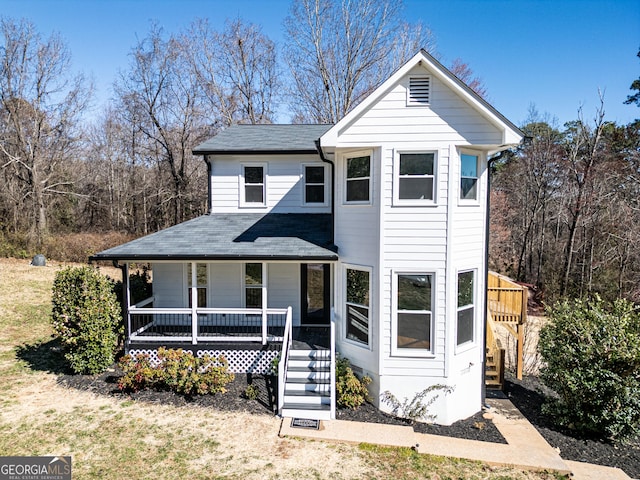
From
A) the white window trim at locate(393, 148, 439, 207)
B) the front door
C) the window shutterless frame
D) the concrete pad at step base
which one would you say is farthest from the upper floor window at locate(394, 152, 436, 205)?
the concrete pad at step base

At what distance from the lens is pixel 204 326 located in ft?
38.6

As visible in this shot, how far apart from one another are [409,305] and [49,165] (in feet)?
97.7

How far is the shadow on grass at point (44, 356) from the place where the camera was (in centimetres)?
1061

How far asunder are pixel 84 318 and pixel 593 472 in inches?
489

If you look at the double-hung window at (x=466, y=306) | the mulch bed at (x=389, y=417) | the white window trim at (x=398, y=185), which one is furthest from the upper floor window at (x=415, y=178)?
the mulch bed at (x=389, y=417)

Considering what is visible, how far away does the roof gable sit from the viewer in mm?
8594

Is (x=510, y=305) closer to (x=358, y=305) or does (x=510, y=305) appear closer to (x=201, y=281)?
(x=358, y=305)

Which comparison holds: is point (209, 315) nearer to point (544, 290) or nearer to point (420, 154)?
point (420, 154)

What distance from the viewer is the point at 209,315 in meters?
11.9

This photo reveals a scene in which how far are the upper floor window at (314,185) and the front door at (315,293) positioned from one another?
267cm

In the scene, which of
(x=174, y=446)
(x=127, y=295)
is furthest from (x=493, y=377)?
(x=127, y=295)

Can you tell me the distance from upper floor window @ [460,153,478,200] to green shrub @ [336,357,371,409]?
17.6ft

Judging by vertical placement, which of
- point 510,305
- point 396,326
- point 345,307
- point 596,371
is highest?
point 345,307

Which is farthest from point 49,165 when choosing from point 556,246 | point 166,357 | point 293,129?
point 556,246
